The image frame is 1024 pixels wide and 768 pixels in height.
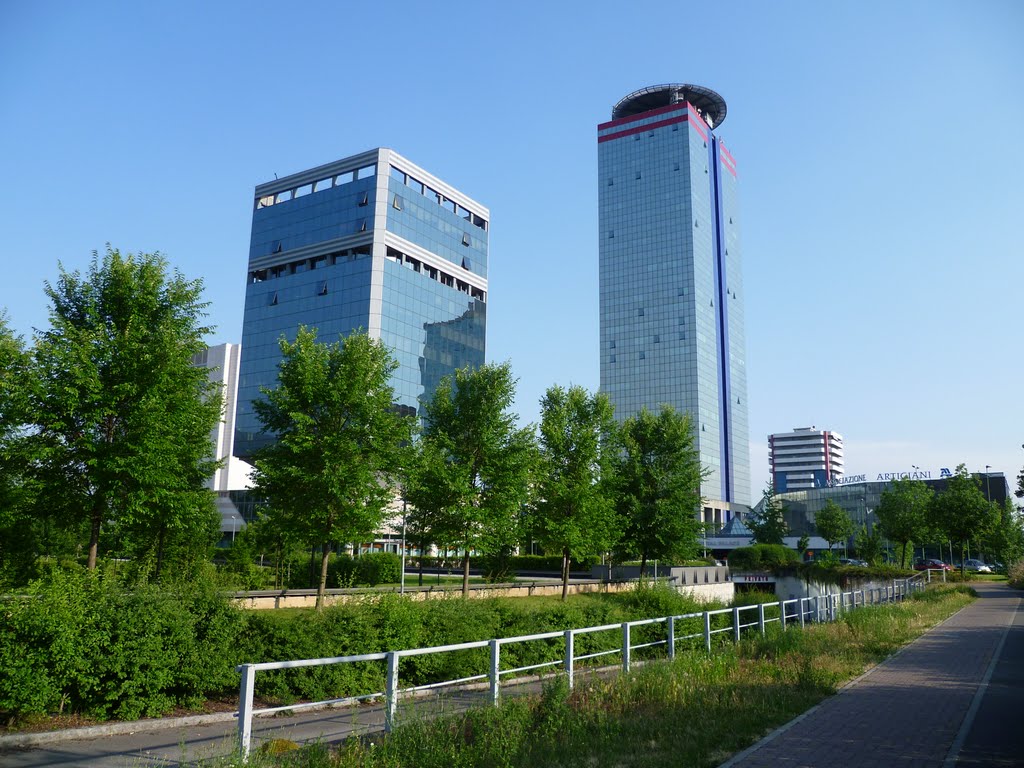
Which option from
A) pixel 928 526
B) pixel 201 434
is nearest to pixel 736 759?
pixel 201 434

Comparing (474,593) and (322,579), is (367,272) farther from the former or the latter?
(322,579)

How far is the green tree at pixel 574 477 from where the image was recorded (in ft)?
109

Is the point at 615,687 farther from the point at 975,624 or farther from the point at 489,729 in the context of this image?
the point at 975,624

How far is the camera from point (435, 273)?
106188 mm

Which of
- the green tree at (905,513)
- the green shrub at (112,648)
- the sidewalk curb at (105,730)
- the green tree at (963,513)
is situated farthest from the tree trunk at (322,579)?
the green tree at (905,513)

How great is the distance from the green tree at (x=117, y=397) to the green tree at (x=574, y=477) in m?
16.3

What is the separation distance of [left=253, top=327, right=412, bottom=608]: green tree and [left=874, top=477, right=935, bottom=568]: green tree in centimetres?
Result: 4359

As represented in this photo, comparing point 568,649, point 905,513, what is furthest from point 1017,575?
point 568,649

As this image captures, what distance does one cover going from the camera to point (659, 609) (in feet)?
73.3

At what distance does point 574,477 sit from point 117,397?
2082 cm

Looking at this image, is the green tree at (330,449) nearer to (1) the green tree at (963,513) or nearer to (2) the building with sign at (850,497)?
(1) the green tree at (963,513)

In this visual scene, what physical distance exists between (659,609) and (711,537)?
85.3 metres

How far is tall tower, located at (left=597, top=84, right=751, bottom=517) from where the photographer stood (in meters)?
138

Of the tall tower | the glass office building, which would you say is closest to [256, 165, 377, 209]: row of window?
the glass office building
